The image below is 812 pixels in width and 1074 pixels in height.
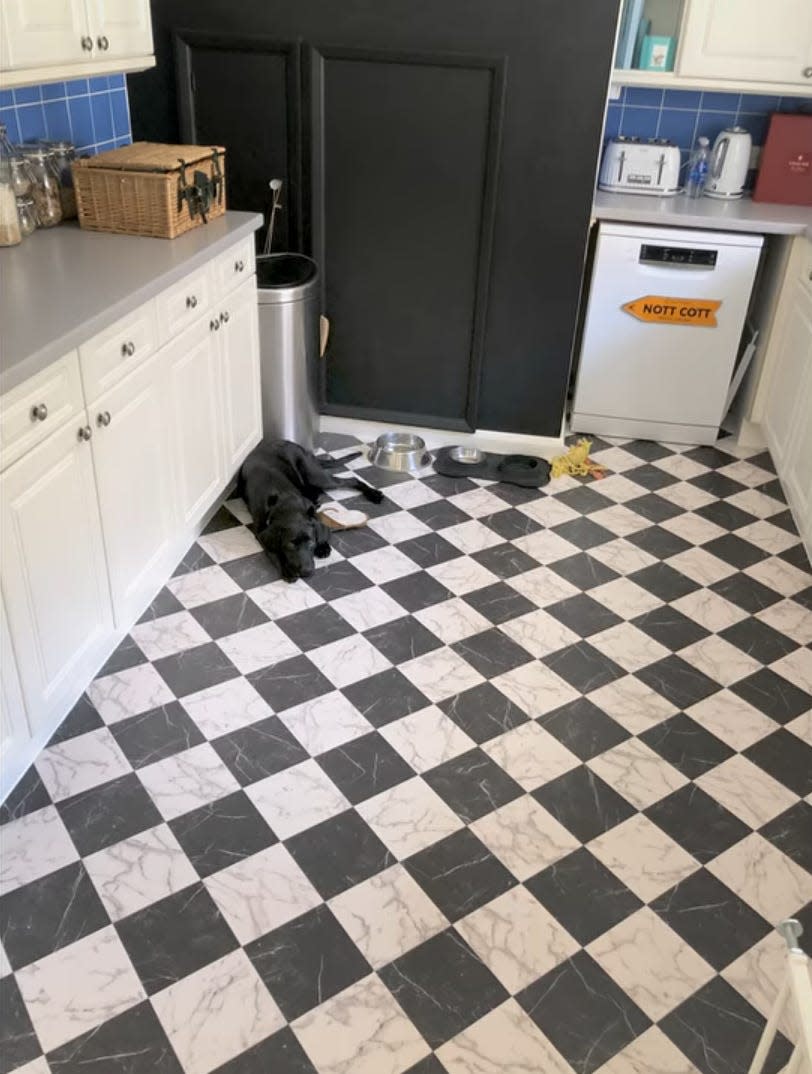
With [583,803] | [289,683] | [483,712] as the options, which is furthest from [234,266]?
[583,803]

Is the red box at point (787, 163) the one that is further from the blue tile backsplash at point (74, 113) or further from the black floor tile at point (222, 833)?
the black floor tile at point (222, 833)

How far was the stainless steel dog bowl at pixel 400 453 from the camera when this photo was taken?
136 inches

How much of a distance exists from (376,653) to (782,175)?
2.50 metres

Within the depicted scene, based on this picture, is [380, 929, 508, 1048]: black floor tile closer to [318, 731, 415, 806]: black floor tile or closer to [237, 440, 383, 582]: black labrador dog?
[318, 731, 415, 806]: black floor tile

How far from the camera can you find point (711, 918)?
6.05 ft

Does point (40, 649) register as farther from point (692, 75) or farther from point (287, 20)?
point (692, 75)

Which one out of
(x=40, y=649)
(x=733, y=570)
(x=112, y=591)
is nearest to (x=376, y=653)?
(x=112, y=591)

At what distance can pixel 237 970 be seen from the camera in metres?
1.71

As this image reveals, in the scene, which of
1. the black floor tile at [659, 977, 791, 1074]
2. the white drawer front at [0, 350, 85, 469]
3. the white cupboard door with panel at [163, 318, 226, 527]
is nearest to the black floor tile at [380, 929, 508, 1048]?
the black floor tile at [659, 977, 791, 1074]

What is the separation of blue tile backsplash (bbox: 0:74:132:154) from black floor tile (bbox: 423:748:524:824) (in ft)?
6.67

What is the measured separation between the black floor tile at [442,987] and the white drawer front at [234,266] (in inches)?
73.0

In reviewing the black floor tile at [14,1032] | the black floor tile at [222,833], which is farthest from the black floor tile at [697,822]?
the black floor tile at [14,1032]

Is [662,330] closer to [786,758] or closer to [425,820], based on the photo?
[786,758]

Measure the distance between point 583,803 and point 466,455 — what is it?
170 centimetres
